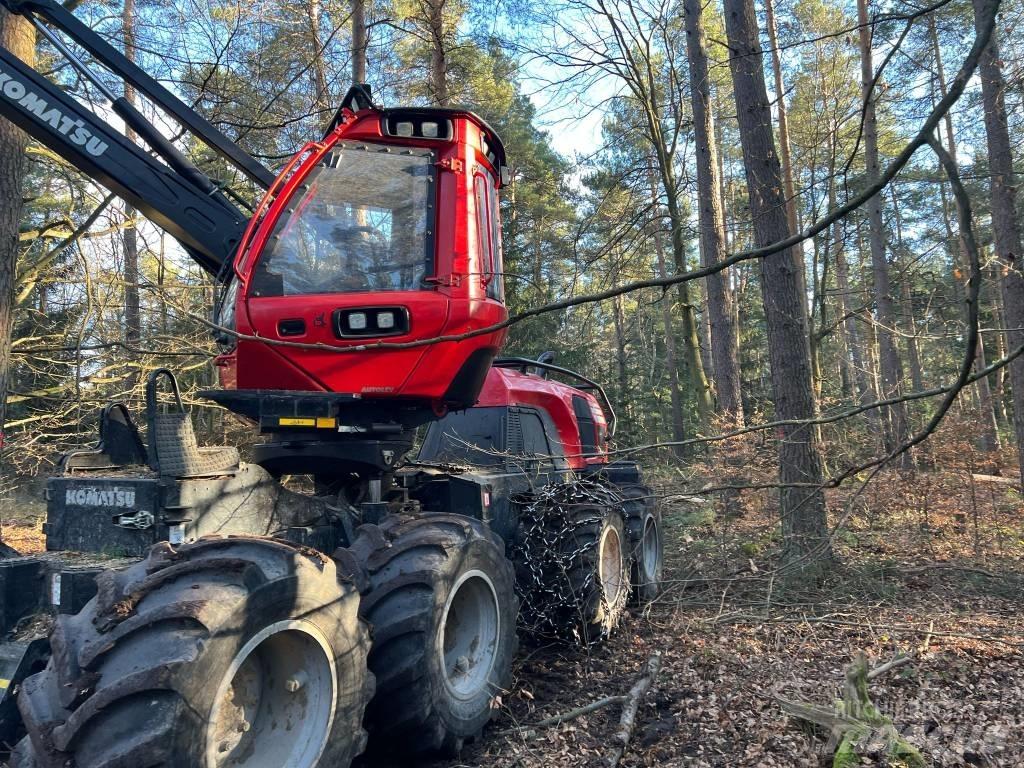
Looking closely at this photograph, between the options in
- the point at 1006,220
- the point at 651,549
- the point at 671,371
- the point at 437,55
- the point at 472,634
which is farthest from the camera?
the point at 671,371

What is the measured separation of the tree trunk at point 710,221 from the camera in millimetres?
13734

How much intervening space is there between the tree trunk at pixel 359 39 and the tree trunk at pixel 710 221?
18.7 ft

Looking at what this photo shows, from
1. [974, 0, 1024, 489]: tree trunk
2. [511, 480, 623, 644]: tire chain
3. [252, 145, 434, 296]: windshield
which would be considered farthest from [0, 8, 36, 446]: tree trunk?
[974, 0, 1024, 489]: tree trunk

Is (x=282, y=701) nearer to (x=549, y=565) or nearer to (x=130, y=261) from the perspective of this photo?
(x=549, y=565)

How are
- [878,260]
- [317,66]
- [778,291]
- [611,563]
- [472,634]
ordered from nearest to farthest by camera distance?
[472,634], [611,563], [778,291], [317,66], [878,260]

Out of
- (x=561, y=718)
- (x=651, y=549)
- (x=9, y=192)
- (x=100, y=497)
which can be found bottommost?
(x=561, y=718)

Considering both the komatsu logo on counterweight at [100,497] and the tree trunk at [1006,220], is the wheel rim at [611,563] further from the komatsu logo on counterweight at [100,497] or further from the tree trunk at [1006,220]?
the tree trunk at [1006,220]

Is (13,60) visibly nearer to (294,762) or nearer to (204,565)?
(204,565)

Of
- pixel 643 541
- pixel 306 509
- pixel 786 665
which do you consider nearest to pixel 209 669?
pixel 306 509

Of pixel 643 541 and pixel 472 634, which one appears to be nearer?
pixel 472 634

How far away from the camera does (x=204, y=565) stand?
9.22 feet

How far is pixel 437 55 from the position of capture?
14.1 m

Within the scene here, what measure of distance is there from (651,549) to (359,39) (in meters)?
9.76

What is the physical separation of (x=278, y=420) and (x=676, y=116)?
13.0 meters
